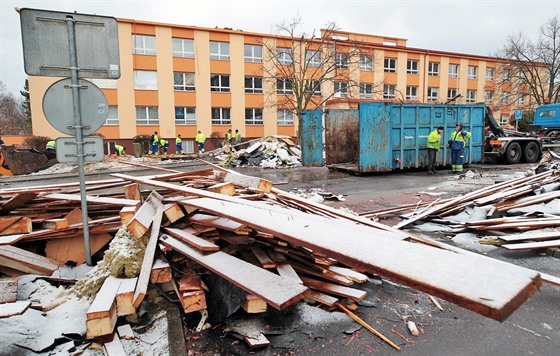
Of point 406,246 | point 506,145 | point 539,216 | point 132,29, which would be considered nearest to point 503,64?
point 506,145

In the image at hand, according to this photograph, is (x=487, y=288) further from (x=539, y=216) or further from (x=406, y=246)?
(x=539, y=216)

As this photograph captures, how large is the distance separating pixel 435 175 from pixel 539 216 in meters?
7.51

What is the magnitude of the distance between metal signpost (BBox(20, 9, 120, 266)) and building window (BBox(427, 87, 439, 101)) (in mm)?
42576

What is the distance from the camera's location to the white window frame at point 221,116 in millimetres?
32375

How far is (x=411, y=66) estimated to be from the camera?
39500 mm

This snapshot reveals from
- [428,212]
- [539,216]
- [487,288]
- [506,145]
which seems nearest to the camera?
[487,288]

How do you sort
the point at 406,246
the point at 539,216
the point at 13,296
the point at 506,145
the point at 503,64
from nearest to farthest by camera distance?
1. the point at 406,246
2. the point at 13,296
3. the point at 539,216
4. the point at 506,145
5. the point at 503,64

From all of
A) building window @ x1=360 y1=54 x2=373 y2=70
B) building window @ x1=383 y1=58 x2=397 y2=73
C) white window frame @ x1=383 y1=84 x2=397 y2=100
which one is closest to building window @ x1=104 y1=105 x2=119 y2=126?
building window @ x1=360 y1=54 x2=373 y2=70

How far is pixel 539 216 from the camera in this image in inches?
217

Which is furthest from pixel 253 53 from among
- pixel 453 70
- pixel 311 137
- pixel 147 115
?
pixel 453 70

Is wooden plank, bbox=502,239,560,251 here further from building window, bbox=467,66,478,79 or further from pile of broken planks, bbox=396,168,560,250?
building window, bbox=467,66,478,79

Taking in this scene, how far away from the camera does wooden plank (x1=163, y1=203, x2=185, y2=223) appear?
12.1 feet

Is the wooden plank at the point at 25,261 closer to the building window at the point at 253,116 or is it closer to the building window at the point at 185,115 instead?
the building window at the point at 185,115

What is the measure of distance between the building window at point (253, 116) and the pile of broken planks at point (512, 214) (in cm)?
2806
